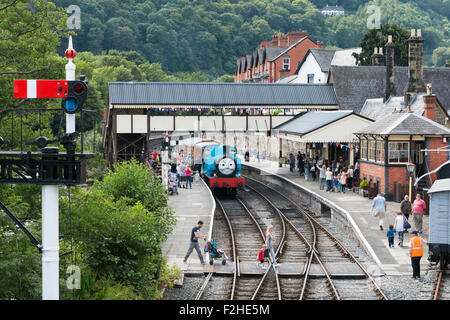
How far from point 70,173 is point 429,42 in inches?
5526

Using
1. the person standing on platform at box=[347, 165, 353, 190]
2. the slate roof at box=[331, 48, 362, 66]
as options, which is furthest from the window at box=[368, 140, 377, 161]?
the slate roof at box=[331, 48, 362, 66]

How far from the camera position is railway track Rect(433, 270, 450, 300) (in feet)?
51.2

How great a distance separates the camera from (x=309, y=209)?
104ft

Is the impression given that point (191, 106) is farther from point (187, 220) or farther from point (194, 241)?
point (194, 241)

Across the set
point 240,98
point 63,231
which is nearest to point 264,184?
point 240,98

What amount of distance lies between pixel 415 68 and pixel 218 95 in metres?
12.6

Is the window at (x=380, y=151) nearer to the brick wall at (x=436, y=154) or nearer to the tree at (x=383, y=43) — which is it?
the brick wall at (x=436, y=154)

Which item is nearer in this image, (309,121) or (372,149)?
(372,149)

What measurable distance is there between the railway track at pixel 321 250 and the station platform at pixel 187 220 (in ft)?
11.3

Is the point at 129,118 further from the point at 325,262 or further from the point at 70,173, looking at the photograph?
the point at 70,173

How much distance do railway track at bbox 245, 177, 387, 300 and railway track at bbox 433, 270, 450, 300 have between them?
140 cm

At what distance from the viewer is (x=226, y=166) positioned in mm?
33656

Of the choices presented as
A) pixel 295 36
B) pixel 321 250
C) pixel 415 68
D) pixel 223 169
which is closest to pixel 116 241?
pixel 321 250
